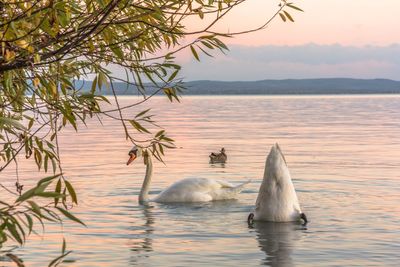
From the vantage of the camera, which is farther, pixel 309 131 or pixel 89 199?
pixel 309 131

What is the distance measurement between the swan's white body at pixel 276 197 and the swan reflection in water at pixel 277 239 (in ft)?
0.49

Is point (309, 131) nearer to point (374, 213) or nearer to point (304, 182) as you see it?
point (304, 182)

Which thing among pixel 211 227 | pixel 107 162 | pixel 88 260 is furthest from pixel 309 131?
pixel 88 260

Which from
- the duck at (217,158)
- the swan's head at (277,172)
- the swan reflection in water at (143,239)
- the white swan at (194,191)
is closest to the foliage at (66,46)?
the swan reflection in water at (143,239)

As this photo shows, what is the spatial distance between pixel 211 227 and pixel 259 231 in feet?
3.41

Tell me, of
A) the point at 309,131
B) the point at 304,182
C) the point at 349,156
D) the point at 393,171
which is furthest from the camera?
the point at 309,131

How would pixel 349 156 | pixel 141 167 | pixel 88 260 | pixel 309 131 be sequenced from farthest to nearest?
pixel 309 131 < pixel 349 156 < pixel 141 167 < pixel 88 260

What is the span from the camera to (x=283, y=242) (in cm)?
1606

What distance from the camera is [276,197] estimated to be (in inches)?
709

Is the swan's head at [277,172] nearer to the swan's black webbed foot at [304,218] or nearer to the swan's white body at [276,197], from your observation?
the swan's white body at [276,197]

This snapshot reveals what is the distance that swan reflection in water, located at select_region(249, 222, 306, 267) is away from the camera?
14.4 m

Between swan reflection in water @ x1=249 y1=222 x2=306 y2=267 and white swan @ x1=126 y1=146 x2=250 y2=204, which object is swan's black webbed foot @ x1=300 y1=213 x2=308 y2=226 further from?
→ white swan @ x1=126 y1=146 x2=250 y2=204

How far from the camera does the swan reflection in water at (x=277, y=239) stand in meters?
14.4

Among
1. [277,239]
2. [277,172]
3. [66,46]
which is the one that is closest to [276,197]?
[277,172]
